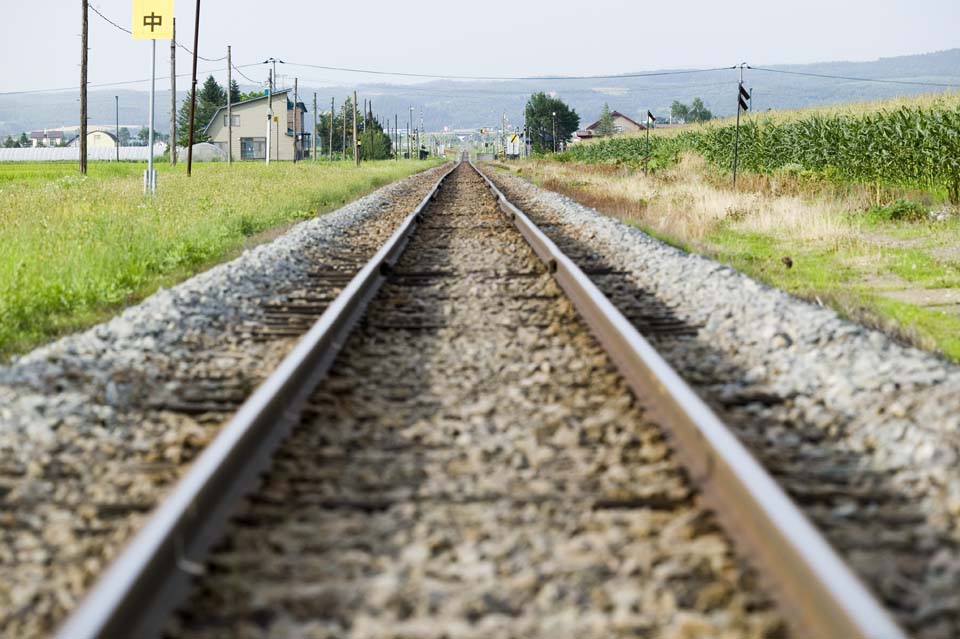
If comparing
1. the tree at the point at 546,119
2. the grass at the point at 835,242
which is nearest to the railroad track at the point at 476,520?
the grass at the point at 835,242

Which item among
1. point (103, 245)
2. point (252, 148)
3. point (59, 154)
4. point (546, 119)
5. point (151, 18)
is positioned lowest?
point (103, 245)

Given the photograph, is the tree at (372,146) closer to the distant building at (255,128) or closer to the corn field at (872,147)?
the distant building at (255,128)

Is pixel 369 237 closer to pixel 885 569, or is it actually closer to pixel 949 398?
pixel 949 398

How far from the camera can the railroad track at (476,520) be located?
263 cm

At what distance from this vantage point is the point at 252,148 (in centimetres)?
11631

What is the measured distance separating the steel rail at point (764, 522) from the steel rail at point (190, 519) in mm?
1524

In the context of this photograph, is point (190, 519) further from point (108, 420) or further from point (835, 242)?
point (835, 242)

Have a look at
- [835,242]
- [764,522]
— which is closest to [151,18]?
[835,242]

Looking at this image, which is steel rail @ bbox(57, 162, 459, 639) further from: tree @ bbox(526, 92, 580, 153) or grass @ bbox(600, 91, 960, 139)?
tree @ bbox(526, 92, 580, 153)

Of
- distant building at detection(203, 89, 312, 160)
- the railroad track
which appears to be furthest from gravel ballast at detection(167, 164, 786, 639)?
distant building at detection(203, 89, 312, 160)

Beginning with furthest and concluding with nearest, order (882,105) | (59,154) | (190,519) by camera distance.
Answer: (59,154) → (882,105) → (190,519)

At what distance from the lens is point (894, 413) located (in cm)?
467

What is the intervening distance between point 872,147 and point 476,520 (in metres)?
19.0

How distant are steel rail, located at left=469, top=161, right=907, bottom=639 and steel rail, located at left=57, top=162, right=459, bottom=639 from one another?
60.0 inches
